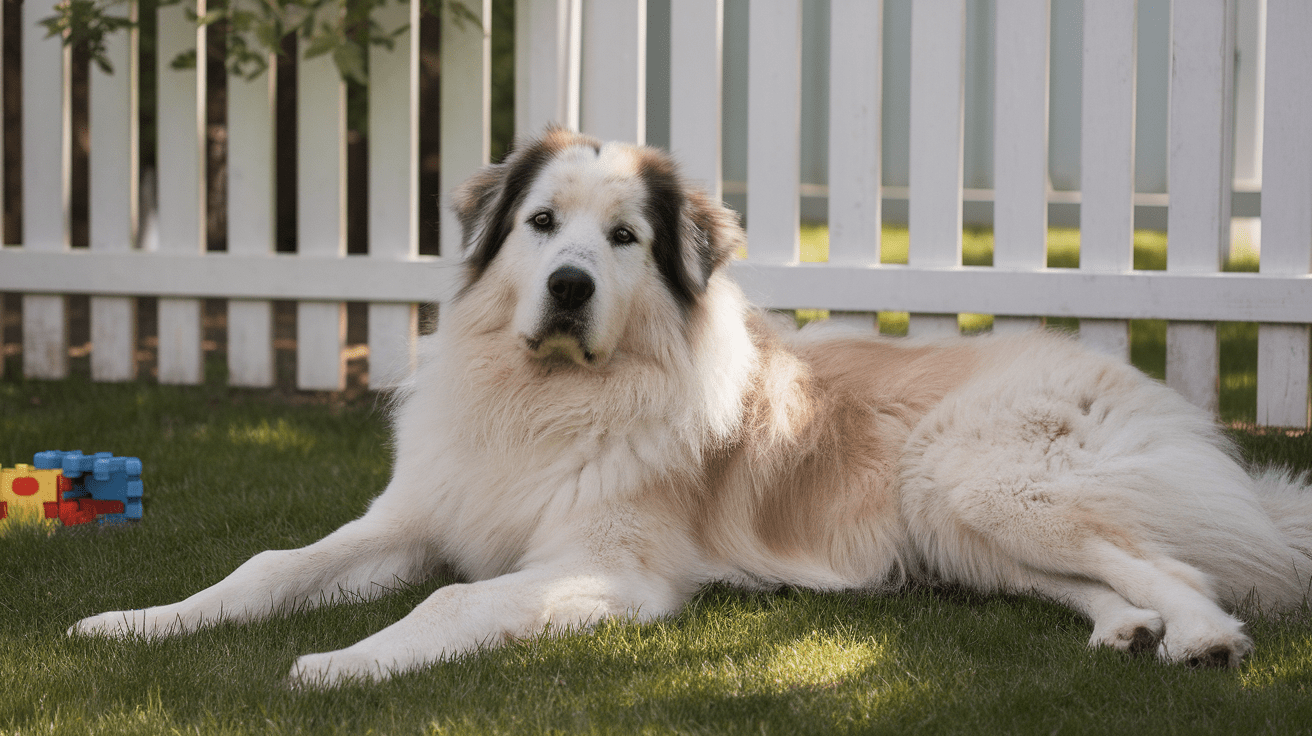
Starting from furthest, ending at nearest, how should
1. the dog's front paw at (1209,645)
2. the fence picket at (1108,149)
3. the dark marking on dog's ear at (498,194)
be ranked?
the fence picket at (1108,149) → the dark marking on dog's ear at (498,194) → the dog's front paw at (1209,645)

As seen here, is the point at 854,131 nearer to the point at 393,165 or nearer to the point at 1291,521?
the point at 393,165

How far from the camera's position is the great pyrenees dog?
110 inches

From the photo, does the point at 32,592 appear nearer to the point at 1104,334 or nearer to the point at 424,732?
the point at 424,732

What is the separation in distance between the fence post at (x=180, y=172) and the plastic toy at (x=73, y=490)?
1792 millimetres

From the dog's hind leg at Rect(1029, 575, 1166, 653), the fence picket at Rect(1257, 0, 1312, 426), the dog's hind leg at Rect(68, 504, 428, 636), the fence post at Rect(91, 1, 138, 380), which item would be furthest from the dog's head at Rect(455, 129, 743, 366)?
the fence post at Rect(91, 1, 138, 380)

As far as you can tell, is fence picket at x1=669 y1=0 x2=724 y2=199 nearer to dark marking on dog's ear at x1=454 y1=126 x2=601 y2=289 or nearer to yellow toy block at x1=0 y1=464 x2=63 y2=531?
dark marking on dog's ear at x1=454 y1=126 x2=601 y2=289

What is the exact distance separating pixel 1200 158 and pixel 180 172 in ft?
15.6

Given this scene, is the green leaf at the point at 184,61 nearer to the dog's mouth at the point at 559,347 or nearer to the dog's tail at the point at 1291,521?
the dog's mouth at the point at 559,347

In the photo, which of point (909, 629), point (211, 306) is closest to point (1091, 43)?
point (909, 629)

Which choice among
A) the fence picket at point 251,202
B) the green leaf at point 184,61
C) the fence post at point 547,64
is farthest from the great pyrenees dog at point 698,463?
the green leaf at point 184,61

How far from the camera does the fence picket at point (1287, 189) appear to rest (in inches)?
171

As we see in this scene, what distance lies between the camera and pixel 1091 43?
4559 mm

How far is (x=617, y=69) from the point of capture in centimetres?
492

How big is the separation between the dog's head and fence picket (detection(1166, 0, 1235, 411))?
7.58 ft
